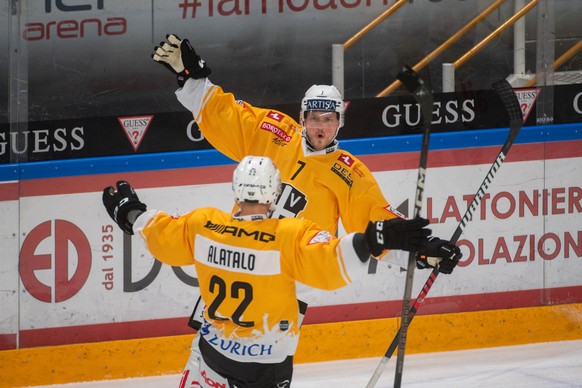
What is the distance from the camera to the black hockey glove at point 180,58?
16.4 ft

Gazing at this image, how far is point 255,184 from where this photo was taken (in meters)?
3.92

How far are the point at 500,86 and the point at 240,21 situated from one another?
2.13 m

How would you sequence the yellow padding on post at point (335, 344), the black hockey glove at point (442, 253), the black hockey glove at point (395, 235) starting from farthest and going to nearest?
the yellow padding on post at point (335, 344) → the black hockey glove at point (442, 253) → the black hockey glove at point (395, 235)

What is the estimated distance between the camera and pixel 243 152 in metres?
5.21

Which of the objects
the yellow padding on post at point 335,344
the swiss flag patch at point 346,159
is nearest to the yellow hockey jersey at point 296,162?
the swiss flag patch at point 346,159

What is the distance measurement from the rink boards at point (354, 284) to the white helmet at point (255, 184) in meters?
2.47

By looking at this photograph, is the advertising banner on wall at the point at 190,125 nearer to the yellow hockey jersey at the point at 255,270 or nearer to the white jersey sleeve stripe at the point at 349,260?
the yellow hockey jersey at the point at 255,270

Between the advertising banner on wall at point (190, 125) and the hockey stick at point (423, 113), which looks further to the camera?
the advertising banner on wall at point (190, 125)

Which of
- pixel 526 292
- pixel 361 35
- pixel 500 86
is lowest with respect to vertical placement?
pixel 526 292

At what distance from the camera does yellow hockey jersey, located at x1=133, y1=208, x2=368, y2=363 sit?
3.85m

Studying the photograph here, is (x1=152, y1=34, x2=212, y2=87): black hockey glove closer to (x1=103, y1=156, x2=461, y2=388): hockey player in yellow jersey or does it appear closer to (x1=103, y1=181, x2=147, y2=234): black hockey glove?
(x1=103, y1=181, x2=147, y2=234): black hockey glove

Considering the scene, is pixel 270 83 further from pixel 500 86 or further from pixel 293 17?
pixel 500 86

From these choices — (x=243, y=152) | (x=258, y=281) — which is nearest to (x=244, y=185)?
(x=258, y=281)

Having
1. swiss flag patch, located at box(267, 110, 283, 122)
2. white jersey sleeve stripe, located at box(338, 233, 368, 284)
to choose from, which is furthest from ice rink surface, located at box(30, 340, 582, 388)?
white jersey sleeve stripe, located at box(338, 233, 368, 284)
